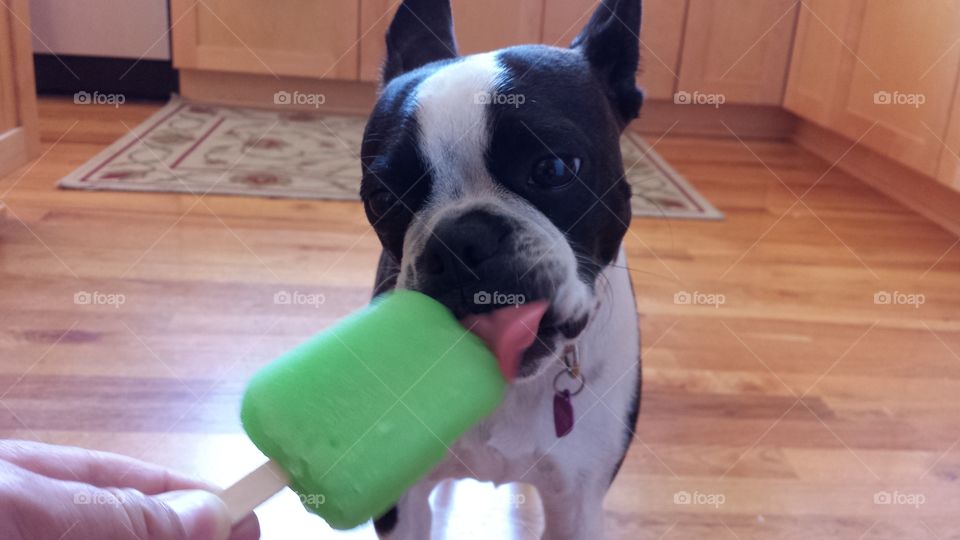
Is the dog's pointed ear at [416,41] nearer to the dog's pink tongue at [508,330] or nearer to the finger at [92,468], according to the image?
the dog's pink tongue at [508,330]

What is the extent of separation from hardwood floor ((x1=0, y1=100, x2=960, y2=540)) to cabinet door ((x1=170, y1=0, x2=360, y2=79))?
3.56ft

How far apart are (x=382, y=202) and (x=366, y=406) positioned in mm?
478

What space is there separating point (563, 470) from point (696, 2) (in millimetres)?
3407

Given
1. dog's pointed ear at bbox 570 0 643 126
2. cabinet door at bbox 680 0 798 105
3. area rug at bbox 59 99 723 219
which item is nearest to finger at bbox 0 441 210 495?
dog's pointed ear at bbox 570 0 643 126

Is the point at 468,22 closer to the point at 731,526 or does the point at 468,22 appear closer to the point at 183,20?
the point at 183,20

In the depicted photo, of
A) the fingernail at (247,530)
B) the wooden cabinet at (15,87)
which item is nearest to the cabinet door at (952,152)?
the fingernail at (247,530)

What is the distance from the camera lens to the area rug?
3.06 metres

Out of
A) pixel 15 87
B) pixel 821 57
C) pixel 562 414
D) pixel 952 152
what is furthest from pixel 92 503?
pixel 821 57

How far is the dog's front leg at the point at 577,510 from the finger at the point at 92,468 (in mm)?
632

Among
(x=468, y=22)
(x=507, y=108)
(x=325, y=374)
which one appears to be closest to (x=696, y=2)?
(x=468, y=22)

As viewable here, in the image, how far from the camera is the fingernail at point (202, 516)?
62cm

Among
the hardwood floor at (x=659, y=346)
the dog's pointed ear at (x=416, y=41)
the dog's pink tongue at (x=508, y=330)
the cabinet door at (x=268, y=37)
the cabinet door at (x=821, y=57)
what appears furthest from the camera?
the cabinet door at (x=268, y=37)

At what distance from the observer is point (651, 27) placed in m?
4.15

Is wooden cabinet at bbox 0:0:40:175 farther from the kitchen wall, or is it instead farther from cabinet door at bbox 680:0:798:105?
cabinet door at bbox 680:0:798:105
